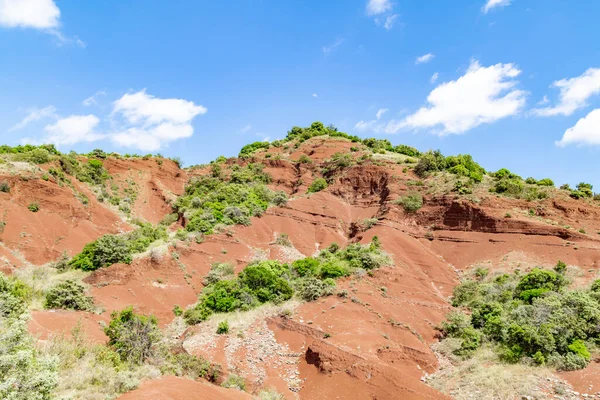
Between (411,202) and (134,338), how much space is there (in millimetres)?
28947

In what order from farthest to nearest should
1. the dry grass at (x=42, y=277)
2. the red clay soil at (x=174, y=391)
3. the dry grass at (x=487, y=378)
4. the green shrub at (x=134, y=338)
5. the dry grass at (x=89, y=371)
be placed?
the dry grass at (x=42, y=277) → the green shrub at (x=134, y=338) → the dry grass at (x=487, y=378) → the red clay soil at (x=174, y=391) → the dry grass at (x=89, y=371)

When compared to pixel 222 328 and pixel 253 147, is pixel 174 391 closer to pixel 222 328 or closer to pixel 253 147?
pixel 222 328

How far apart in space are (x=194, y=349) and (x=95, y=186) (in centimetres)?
3492

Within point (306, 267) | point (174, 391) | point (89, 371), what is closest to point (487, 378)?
point (174, 391)

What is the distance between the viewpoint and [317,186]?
4838cm

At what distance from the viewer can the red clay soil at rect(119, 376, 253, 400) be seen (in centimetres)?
995

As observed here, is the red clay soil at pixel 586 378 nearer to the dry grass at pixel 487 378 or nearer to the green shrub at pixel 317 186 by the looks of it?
the dry grass at pixel 487 378

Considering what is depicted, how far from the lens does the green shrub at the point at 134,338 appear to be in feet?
44.9

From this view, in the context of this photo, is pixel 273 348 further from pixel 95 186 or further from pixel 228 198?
pixel 95 186

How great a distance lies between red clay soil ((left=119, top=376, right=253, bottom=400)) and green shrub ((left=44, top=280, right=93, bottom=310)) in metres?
10.0

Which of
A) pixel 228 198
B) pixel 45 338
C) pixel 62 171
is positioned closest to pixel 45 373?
pixel 45 338

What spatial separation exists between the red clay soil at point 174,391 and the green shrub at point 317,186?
3627cm

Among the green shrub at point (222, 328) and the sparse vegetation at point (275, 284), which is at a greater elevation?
the sparse vegetation at point (275, 284)

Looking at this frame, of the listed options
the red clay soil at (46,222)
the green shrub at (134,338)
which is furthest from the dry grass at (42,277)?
the green shrub at (134,338)
